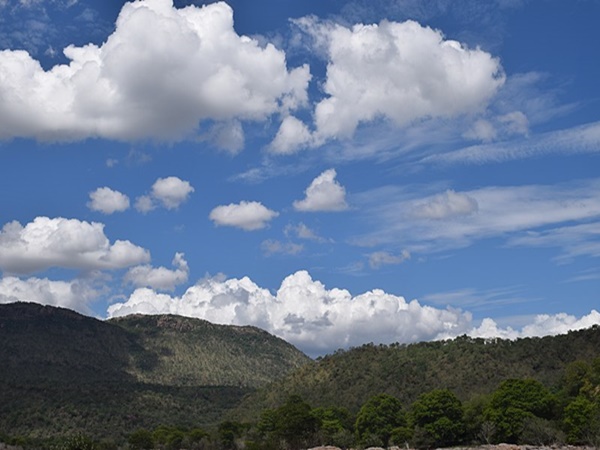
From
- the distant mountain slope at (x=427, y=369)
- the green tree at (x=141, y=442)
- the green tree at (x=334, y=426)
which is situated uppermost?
the distant mountain slope at (x=427, y=369)

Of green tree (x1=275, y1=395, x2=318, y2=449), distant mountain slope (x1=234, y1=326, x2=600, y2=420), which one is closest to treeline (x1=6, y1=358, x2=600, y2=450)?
green tree (x1=275, y1=395, x2=318, y2=449)

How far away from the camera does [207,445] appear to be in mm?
121500

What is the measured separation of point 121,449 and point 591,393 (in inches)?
3240

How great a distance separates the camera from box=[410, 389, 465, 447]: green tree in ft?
339

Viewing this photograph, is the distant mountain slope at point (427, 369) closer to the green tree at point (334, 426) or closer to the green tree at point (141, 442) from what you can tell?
the green tree at point (334, 426)

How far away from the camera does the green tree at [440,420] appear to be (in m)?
103

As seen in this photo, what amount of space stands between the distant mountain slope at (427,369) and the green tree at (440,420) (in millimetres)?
35721

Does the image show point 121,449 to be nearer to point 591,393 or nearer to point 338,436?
point 338,436

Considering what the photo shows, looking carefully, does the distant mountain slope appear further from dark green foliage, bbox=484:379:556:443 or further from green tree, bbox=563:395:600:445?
green tree, bbox=563:395:600:445

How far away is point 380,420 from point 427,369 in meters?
58.1

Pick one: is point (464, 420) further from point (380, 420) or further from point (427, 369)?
point (427, 369)

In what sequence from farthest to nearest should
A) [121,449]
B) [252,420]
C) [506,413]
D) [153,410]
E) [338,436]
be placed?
1. [153,410]
2. [252,420]
3. [121,449]
4. [338,436]
5. [506,413]

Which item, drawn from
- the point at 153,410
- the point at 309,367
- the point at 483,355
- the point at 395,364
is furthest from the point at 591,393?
the point at 153,410

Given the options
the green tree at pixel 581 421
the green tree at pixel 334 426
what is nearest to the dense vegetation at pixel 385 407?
the green tree at pixel 581 421
